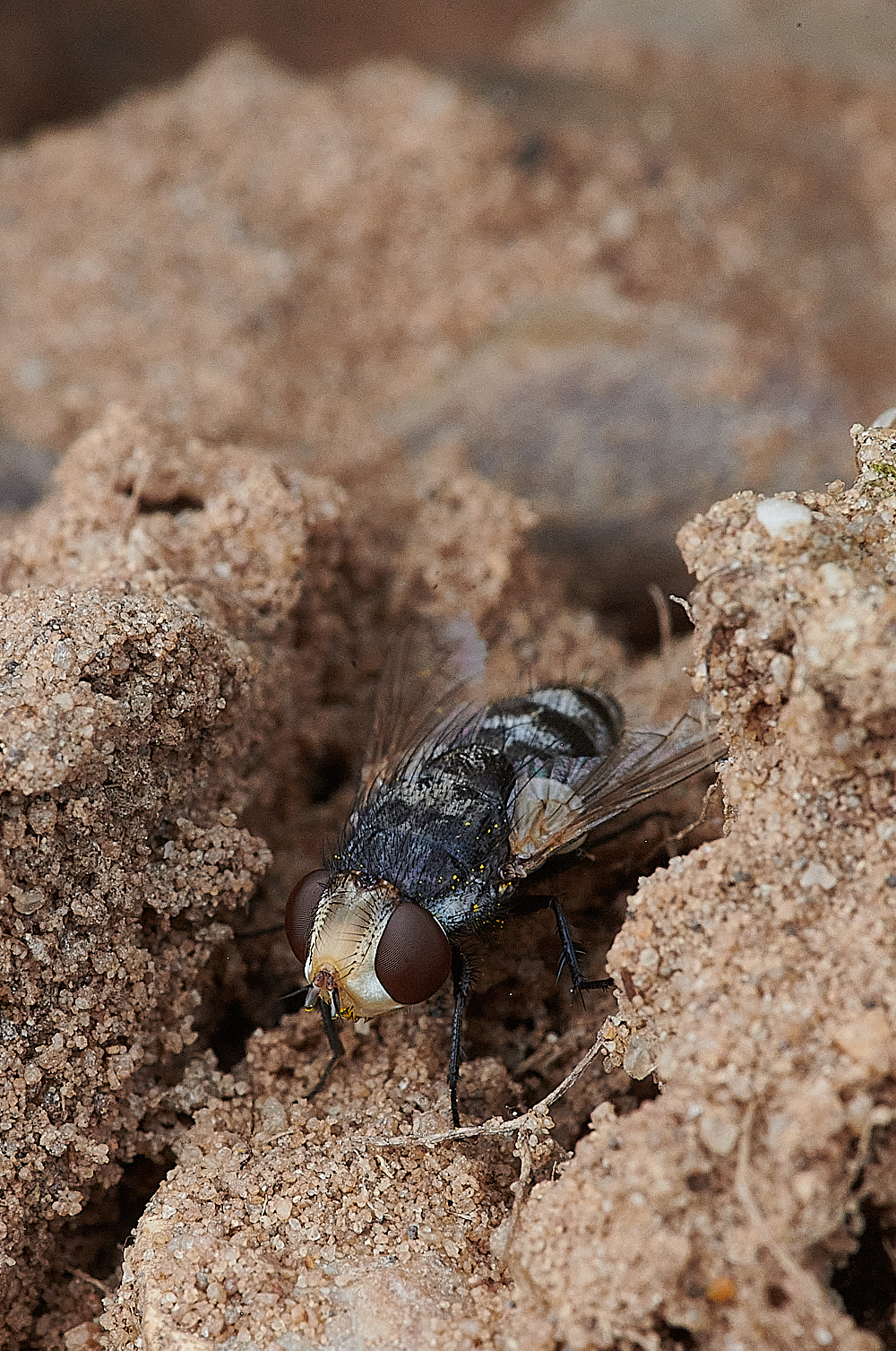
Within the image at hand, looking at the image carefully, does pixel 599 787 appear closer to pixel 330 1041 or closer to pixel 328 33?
pixel 330 1041

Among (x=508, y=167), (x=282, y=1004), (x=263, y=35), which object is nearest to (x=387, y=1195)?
(x=282, y=1004)

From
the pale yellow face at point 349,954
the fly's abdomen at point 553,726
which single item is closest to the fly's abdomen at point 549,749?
the fly's abdomen at point 553,726

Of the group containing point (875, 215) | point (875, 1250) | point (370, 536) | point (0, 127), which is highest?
point (0, 127)

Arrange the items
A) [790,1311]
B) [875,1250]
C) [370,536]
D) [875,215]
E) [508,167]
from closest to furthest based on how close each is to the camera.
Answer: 1. [790,1311]
2. [875,1250]
3. [370,536]
4. [508,167]
5. [875,215]

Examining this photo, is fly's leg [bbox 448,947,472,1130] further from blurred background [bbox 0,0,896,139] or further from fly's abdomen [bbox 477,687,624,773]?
blurred background [bbox 0,0,896,139]

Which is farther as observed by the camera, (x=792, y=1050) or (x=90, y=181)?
(x=90, y=181)

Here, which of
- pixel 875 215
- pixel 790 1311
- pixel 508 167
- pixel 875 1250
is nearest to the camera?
pixel 790 1311

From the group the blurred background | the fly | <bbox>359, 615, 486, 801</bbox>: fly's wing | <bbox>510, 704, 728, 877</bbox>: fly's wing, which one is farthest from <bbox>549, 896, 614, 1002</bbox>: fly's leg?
the blurred background

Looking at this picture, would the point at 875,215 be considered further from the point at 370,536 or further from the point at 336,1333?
the point at 336,1333
